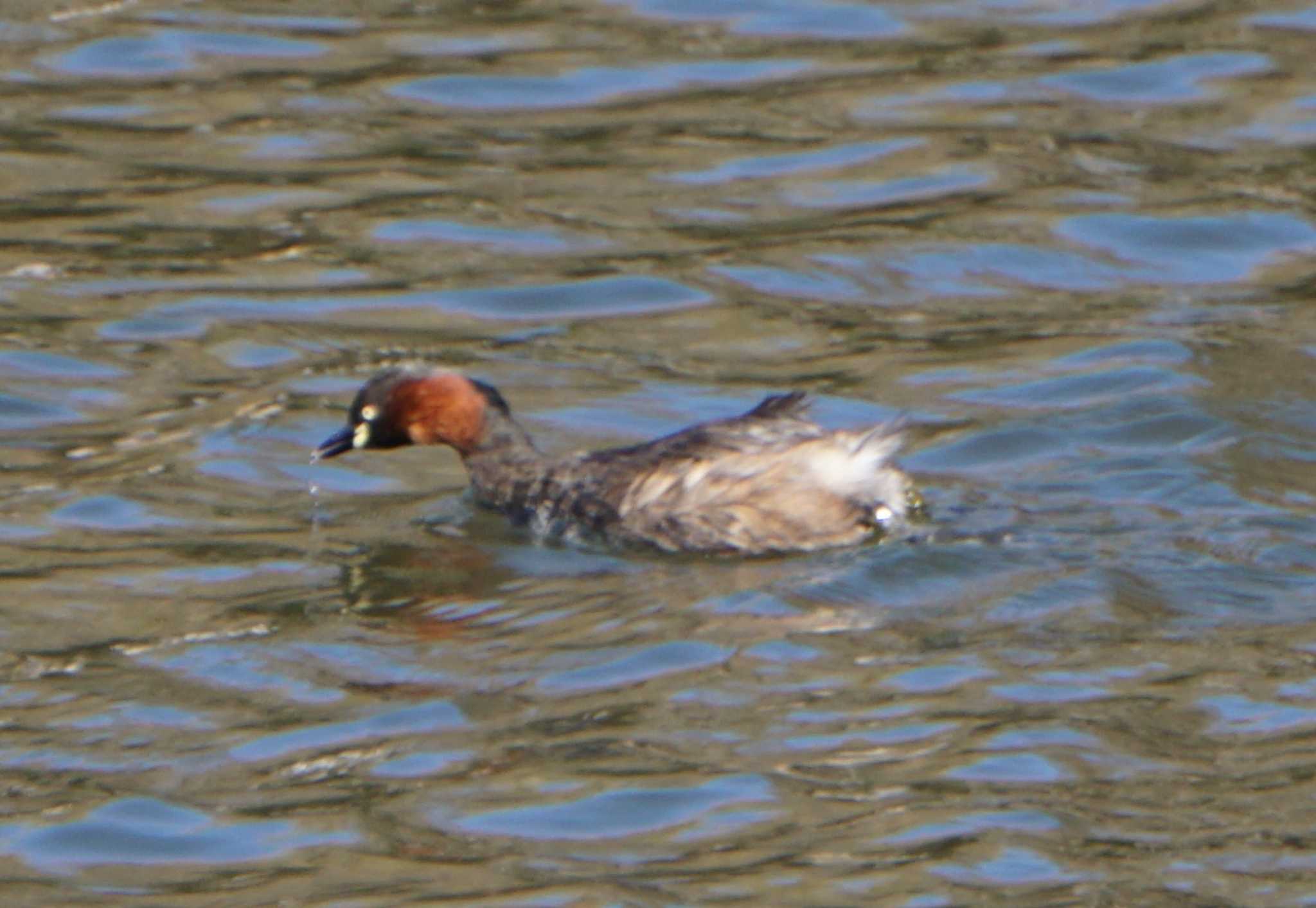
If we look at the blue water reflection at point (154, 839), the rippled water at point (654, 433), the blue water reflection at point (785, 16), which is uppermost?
the blue water reflection at point (785, 16)

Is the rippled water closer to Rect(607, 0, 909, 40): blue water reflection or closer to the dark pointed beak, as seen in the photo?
Rect(607, 0, 909, 40): blue water reflection

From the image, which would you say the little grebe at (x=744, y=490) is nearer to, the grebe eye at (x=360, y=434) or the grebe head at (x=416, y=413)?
the grebe head at (x=416, y=413)

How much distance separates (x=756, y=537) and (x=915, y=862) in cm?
261

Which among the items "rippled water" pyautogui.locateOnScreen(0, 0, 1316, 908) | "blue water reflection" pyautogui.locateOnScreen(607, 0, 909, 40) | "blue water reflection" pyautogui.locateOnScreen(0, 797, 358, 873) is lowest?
"blue water reflection" pyautogui.locateOnScreen(0, 797, 358, 873)

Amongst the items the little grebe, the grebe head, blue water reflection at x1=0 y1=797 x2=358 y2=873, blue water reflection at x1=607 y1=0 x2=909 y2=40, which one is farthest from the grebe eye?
blue water reflection at x1=607 y1=0 x2=909 y2=40

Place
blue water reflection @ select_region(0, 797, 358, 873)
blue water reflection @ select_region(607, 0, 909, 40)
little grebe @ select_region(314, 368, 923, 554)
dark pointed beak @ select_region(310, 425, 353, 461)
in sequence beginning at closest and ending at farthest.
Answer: blue water reflection @ select_region(0, 797, 358, 873) → little grebe @ select_region(314, 368, 923, 554) → dark pointed beak @ select_region(310, 425, 353, 461) → blue water reflection @ select_region(607, 0, 909, 40)

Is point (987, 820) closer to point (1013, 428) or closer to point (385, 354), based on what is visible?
point (1013, 428)

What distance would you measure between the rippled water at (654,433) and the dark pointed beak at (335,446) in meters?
0.19

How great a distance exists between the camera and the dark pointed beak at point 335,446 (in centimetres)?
912

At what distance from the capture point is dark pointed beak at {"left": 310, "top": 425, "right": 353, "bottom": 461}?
9117 millimetres

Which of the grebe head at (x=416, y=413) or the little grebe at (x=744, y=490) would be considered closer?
the little grebe at (x=744, y=490)

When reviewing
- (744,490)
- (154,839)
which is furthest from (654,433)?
(154,839)

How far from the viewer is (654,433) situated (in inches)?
383

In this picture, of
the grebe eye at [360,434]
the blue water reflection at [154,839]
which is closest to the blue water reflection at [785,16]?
the grebe eye at [360,434]
